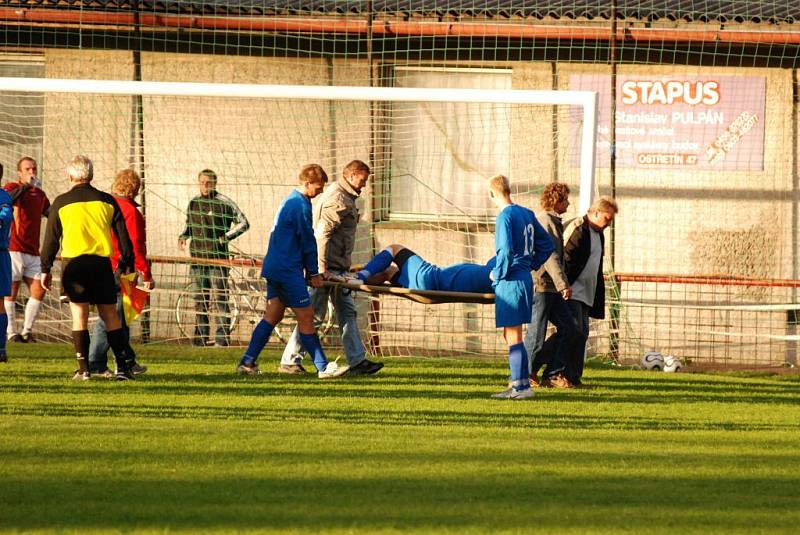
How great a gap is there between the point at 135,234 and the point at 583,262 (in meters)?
3.85

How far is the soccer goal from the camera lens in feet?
56.7

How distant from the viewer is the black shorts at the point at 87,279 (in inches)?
463

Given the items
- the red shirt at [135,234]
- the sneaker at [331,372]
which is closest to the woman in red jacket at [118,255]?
the red shirt at [135,234]

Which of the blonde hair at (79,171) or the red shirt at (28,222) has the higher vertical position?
the blonde hair at (79,171)

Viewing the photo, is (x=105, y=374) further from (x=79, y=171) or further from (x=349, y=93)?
(x=349, y=93)

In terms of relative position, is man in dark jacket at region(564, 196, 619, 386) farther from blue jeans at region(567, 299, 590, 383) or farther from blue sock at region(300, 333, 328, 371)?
blue sock at region(300, 333, 328, 371)

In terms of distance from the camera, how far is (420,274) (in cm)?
1304

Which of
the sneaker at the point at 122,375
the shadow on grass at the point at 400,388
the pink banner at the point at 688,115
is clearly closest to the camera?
the shadow on grass at the point at 400,388

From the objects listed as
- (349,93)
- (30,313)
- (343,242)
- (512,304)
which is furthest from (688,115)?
(30,313)

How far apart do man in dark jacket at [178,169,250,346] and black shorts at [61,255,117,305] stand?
4733 mm

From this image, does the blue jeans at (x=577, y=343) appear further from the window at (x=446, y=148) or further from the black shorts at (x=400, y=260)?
the window at (x=446, y=148)

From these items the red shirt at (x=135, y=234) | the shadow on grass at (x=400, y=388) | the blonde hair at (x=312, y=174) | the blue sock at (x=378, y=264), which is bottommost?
the shadow on grass at (x=400, y=388)

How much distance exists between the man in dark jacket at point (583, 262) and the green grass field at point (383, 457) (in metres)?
0.50

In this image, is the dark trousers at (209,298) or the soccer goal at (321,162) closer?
the dark trousers at (209,298)
